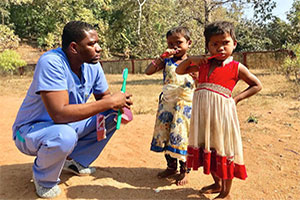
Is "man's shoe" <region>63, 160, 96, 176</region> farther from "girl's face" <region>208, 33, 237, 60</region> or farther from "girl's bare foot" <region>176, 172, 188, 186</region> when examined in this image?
"girl's face" <region>208, 33, 237, 60</region>

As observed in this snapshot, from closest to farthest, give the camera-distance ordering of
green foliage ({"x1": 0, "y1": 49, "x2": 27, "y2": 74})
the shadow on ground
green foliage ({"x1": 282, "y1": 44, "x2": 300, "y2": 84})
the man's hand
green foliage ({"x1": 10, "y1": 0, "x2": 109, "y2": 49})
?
the man's hand, the shadow on ground, green foliage ({"x1": 282, "y1": 44, "x2": 300, "y2": 84}), green foliage ({"x1": 0, "y1": 49, "x2": 27, "y2": 74}), green foliage ({"x1": 10, "y1": 0, "x2": 109, "y2": 49})

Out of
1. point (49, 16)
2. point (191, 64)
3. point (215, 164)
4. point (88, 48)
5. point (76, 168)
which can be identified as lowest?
point (76, 168)

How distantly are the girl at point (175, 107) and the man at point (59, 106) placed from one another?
1.54 ft

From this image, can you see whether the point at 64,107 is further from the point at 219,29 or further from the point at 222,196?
the point at 222,196

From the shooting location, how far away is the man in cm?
222

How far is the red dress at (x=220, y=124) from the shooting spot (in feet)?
7.35

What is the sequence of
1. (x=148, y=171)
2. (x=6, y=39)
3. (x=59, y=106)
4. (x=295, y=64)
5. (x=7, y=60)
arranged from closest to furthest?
(x=59, y=106), (x=148, y=171), (x=295, y=64), (x=7, y=60), (x=6, y=39)

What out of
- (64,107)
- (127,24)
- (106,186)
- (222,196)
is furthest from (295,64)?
(127,24)

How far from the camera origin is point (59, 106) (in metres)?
2.20

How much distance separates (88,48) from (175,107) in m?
0.98

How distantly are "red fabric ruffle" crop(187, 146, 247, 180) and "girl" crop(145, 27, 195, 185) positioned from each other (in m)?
0.32

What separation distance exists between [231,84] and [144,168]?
4.80 ft

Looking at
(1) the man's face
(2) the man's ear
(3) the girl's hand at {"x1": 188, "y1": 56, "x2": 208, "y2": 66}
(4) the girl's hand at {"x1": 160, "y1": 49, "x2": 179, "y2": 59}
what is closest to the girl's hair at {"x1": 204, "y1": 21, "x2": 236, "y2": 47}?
(3) the girl's hand at {"x1": 188, "y1": 56, "x2": 208, "y2": 66}

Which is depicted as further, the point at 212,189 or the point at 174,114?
the point at 174,114
